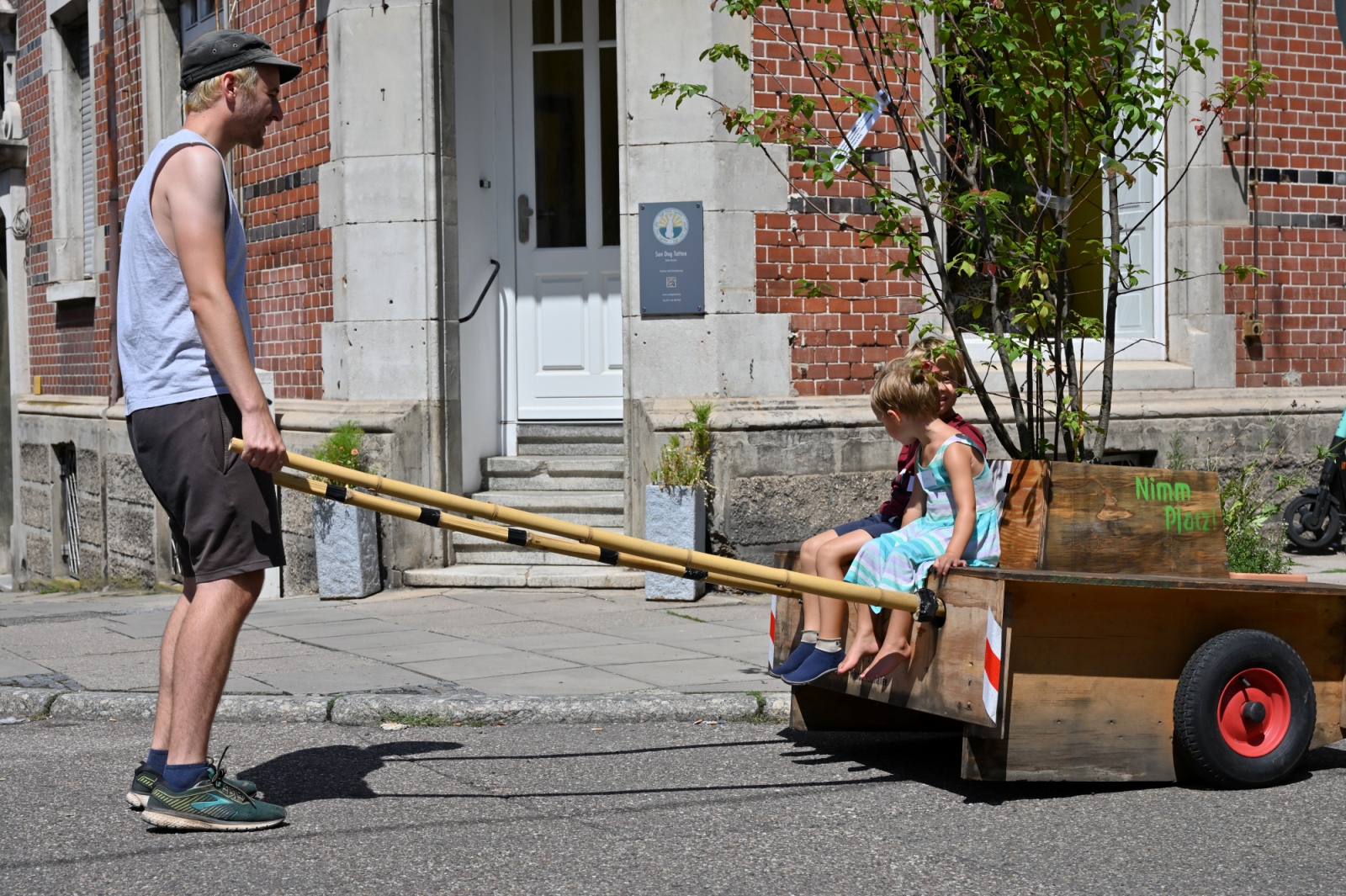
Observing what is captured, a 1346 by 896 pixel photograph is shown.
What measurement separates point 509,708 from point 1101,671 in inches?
91.1

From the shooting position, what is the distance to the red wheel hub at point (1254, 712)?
4594mm

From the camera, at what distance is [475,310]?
10.1 meters

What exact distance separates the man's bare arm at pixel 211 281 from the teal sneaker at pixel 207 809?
3.07 feet

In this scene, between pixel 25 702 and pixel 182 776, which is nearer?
pixel 182 776

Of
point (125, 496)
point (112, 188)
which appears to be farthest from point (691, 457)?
point (112, 188)

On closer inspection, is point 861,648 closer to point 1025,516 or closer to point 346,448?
point 1025,516

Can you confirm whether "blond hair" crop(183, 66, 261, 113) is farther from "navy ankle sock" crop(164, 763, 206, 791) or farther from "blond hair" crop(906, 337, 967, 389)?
"blond hair" crop(906, 337, 967, 389)

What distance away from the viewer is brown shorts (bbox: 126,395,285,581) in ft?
13.6

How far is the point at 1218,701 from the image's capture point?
14.8 feet

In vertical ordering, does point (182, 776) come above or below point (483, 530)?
below

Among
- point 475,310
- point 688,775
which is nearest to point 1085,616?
point 688,775

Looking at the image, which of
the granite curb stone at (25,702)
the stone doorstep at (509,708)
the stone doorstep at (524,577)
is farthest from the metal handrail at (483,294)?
the stone doorstep at (509,708)

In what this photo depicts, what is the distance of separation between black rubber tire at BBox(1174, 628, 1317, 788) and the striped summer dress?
728 mm

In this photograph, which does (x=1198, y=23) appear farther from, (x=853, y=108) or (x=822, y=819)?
(x=822, y=819)
